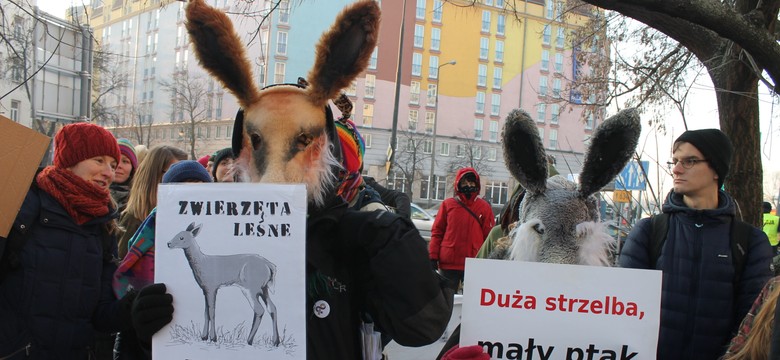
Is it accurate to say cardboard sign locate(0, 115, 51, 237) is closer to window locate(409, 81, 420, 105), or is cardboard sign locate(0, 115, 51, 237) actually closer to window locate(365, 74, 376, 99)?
window locate(365, 74, 376, 99)

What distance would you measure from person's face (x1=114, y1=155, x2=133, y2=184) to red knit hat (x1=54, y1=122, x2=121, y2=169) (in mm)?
1715

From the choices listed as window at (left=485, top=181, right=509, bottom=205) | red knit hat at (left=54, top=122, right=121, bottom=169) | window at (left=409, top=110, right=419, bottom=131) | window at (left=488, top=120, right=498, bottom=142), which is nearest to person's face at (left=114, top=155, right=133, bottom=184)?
red knit hat at (left=54, top=122, right=121, bottom=169)

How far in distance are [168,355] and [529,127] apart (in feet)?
4.92

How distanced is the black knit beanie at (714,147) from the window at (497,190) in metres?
45.0

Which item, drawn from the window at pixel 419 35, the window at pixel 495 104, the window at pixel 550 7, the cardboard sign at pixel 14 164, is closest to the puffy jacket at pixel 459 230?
the window at pixel 550 7

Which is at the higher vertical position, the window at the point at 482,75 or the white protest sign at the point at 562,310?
the window at the point at 482,75

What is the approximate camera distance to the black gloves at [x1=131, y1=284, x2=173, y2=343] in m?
1.54

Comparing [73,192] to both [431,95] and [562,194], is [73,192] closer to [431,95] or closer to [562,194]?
[562,194]

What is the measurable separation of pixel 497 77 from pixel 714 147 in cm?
5036

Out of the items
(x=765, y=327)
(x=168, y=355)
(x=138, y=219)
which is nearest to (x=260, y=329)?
(x=168, y=355)

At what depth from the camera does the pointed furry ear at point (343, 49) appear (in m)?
1.66

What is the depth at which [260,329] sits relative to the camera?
5.04 ft

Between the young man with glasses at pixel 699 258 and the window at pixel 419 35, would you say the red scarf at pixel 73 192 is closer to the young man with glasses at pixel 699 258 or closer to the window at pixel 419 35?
the young man with glasses at pixel 699 258

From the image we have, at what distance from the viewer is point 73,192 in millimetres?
2283
